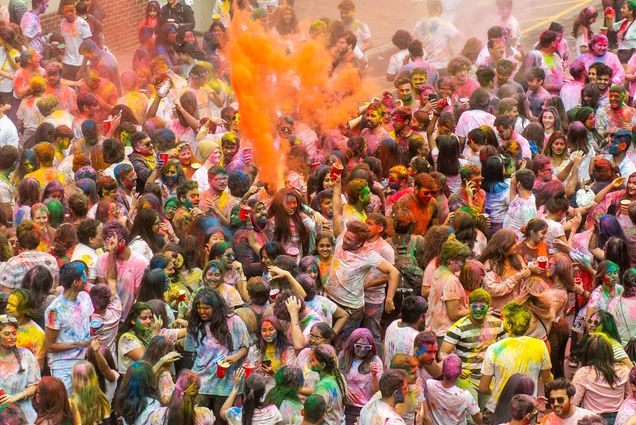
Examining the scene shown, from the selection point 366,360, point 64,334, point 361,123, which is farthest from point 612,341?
point 361,123

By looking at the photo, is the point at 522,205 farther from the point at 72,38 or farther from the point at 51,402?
the point at 72,38

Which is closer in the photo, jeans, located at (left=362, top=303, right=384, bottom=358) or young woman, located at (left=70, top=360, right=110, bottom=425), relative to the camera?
young woman, located at (left=70, top=360, right=110, bottom=425)

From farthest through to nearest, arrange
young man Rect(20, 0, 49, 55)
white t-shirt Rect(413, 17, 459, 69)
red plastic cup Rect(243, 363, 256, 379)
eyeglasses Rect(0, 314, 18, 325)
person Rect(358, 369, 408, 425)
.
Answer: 1. white t-shirt Rect(413, 17, 459, 69)
2. young man Rect(20, 0, 49, 55)
3. eyeglasses Rect(0, 314, 18, 325)
4. red plastic cup Rect(243, 363, 256, 379)
5. person Rect(358, 369, 408, 425)

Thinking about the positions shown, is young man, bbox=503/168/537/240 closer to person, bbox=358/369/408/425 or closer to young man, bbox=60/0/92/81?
person, bbox=358/369/408/425

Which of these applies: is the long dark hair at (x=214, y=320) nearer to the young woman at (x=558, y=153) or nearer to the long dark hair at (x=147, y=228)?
the long dark hair at (x=147, y=228)

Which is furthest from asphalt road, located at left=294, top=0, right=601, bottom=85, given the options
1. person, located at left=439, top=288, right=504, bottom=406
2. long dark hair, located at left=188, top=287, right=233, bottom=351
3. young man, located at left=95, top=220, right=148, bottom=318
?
long dark hair, located at left=188, top=287, right=233, bottom=351

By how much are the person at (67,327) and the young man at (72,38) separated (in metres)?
8.73

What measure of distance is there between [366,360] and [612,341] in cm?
195

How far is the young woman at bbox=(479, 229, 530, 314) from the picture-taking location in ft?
40.9

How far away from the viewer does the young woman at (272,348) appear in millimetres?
11586

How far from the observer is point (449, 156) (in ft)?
49.4

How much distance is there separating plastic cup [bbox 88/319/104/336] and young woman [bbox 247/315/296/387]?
4.00 feet

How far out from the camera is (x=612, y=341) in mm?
11414

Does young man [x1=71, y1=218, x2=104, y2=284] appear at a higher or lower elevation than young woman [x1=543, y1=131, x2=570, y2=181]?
higher
